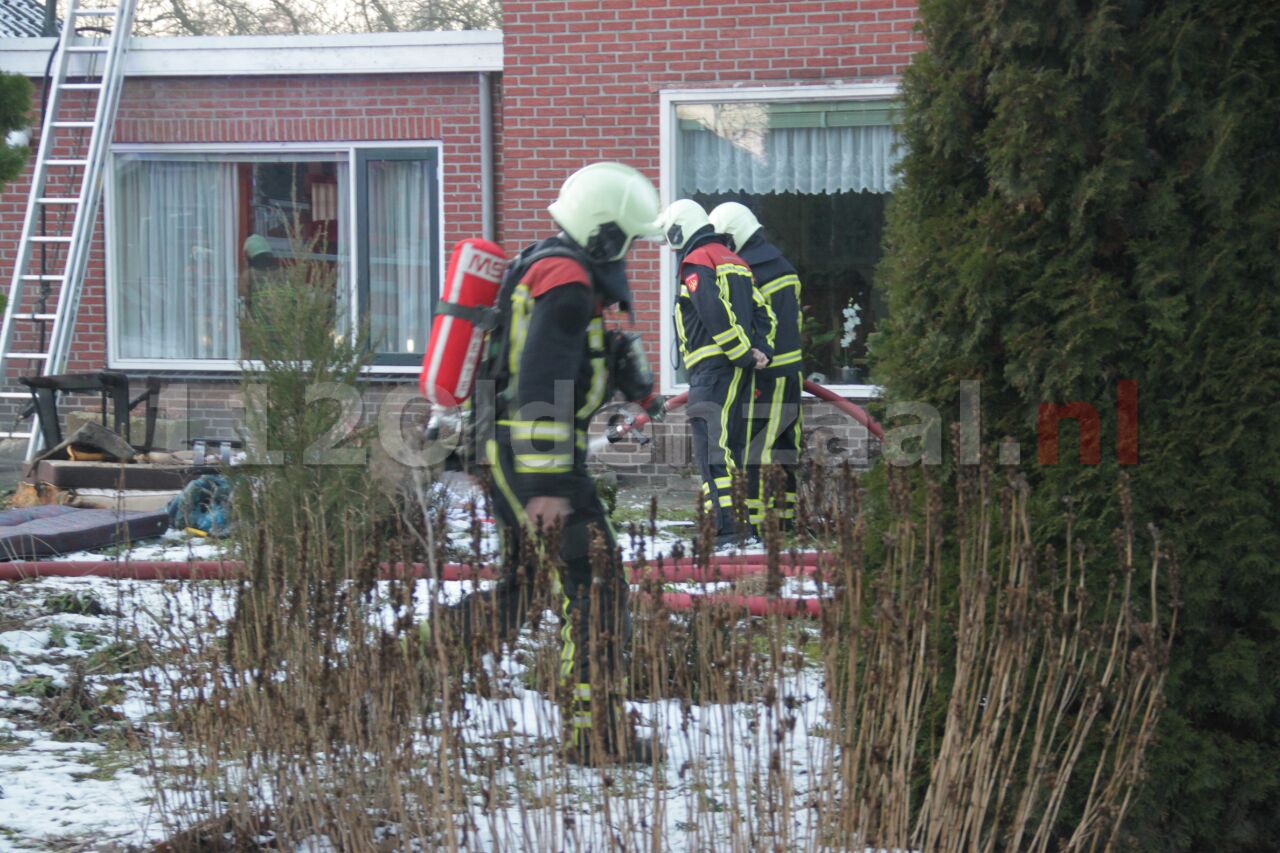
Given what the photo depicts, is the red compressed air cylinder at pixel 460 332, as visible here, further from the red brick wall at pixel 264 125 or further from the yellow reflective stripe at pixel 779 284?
the red brick wall at pixel 264 125

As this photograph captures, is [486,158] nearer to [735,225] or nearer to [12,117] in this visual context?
[735,225]

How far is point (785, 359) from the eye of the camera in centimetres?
798

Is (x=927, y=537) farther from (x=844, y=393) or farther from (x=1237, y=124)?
(x=844, y=393)

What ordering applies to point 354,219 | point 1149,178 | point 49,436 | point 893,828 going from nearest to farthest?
point 893,828
point 1149,178
point 49,436
point 354,219

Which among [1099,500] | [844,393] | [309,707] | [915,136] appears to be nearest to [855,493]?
Result: [1099,500]

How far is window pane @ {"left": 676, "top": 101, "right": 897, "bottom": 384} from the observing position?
10500 mm

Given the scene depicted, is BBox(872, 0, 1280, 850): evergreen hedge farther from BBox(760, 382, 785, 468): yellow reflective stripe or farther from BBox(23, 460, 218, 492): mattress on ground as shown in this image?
BBox(23, 460, 218, 492): mattress on ground

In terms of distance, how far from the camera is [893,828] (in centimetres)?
302

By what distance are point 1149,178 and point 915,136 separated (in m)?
0.57

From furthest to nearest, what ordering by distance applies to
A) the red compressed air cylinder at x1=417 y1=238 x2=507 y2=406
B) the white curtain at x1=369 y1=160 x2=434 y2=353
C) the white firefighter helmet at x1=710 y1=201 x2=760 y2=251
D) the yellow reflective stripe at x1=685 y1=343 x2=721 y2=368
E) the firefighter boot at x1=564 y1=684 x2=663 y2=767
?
the white curtain at x1=369 y1=160 x2=434 y2=353, the white firefighter helmet at x1=710 y1=201 x2=760 y2=251, the yellow reflective stripe at x1=685 y1=343 x2=721 y2=368, the red compressed air cylinder at x1=417 y1=238 x2=507 y2=406, the firefighter boot at x1=564 y1=684 x2=663 y2=767

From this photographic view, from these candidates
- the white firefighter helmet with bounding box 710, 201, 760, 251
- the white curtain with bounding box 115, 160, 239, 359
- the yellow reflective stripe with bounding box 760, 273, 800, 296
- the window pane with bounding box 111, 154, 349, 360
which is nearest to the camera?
the yellow reflective stripe with bounding box 760, 273, 800, 296

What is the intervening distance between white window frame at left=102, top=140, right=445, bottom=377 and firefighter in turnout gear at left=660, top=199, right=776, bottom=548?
12.1 ft

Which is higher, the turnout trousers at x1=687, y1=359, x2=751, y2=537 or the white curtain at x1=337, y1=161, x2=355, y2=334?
the white curtain at x1=337, y1=161, x2=355, y2=334

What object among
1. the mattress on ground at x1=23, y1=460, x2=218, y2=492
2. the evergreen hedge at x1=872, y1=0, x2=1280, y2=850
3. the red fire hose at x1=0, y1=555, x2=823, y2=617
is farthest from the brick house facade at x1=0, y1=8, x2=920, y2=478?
the evergreen hedge at x1=872, y1=0, x2=1280, y2=850
